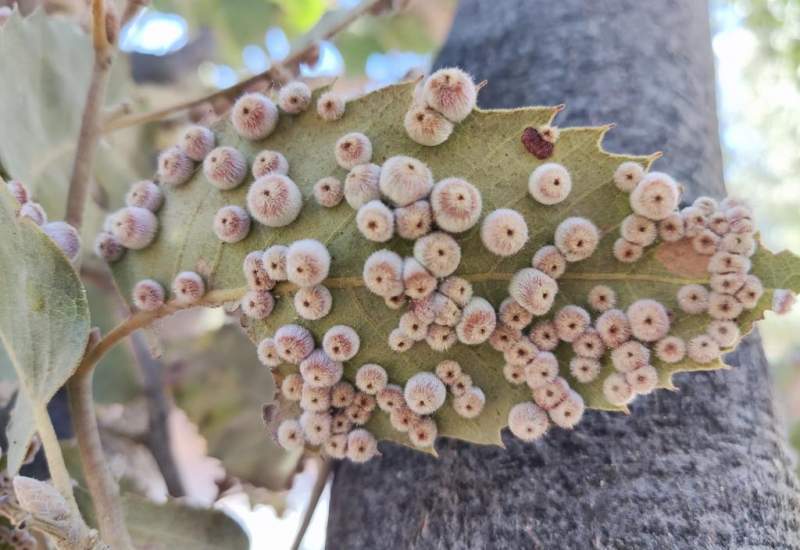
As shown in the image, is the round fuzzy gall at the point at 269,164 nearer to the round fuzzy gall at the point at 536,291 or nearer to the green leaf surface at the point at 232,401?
the round fuzzy gall at the point at 536,291

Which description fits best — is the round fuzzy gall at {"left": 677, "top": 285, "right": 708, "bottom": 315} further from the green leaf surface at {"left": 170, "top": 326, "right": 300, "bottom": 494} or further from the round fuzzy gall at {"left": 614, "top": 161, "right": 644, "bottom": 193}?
the green leaf surface at {"left": 170, "top": 326, "right": 300, "bottom": 494}

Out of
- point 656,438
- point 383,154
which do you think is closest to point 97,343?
point 383,154

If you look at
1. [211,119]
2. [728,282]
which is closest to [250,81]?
[211,119]

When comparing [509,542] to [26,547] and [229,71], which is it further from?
[229,71]

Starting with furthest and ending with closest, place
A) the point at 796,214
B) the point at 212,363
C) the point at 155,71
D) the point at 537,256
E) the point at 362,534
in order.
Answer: the point at 796,214, the point at 155,71, the point at 212,363, the point at 362,534, the point at 537,256

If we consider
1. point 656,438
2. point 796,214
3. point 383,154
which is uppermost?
point 796,214

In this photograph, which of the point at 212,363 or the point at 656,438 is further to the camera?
the point at 212,363
